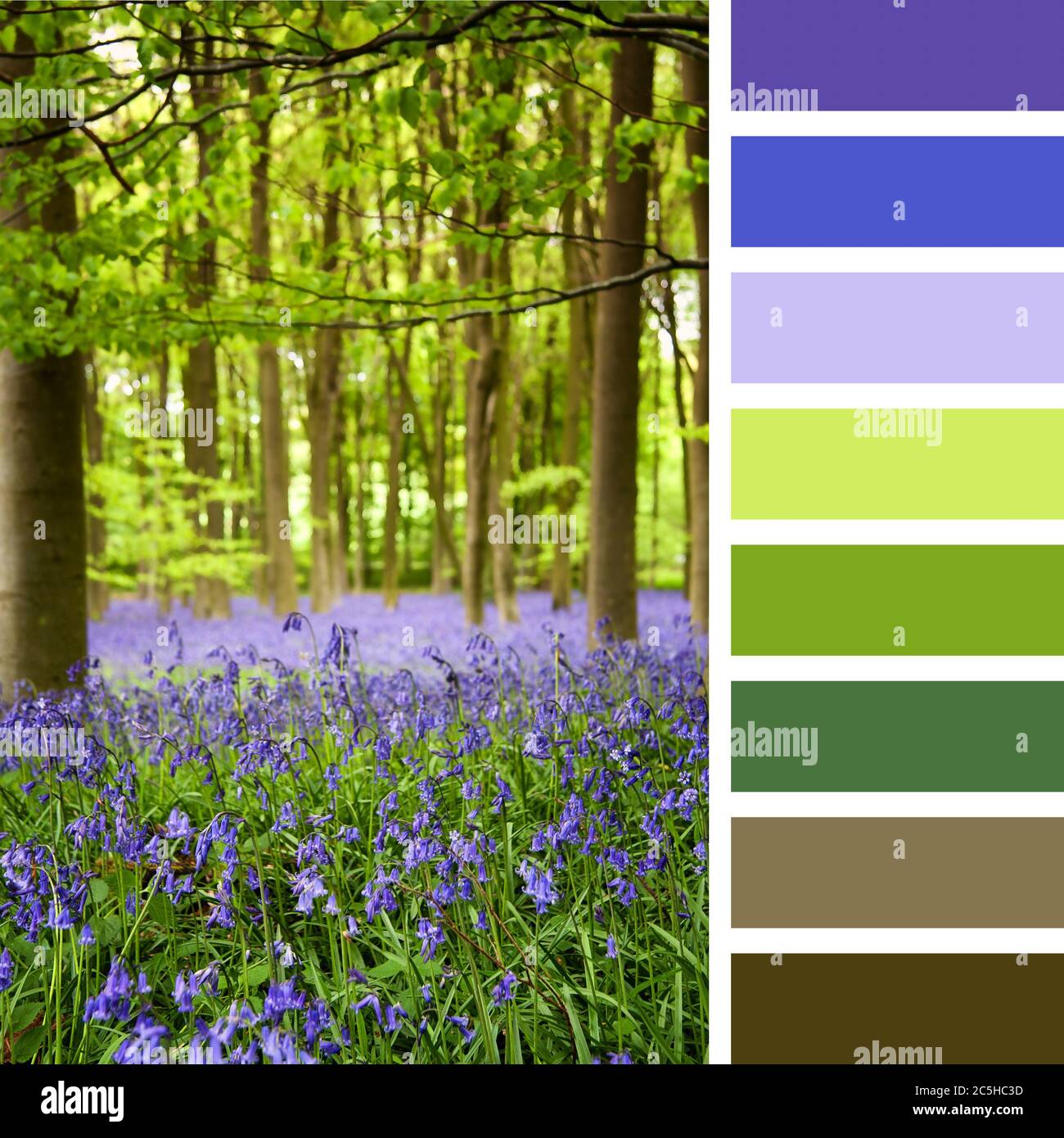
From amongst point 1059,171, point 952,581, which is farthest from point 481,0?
point 952,581

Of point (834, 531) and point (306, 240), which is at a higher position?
point (306, 240)

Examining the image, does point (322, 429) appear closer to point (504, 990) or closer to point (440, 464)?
point (440, 464)

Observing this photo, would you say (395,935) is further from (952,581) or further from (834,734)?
(952,581)

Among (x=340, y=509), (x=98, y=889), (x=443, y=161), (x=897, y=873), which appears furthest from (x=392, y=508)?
(x=897, y=873)

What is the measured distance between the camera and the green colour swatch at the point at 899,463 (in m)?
2.00

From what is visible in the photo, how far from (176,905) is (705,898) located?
1.74 metres

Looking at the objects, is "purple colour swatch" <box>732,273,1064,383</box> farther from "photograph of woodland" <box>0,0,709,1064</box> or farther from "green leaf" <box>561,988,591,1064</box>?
"green leaf" <box>561,988,591,1064</box>

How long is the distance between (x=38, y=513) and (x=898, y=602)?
5.25 meters

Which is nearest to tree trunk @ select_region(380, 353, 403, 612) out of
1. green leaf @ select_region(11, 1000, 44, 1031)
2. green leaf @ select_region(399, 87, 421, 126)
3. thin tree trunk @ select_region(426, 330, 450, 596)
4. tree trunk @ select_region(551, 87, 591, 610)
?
thin tree trunk @ select_region(426, 330, 450, 596)

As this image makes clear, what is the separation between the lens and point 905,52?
6.56ft

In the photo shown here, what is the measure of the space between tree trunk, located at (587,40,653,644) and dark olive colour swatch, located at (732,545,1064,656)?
16.1 ft

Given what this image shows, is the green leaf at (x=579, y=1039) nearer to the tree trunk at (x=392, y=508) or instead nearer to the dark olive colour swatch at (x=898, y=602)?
the dark olive colour swatch at (x=898, y=602)

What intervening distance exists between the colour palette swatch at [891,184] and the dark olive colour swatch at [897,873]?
1337 millimetres

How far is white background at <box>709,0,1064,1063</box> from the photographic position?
1.97m
